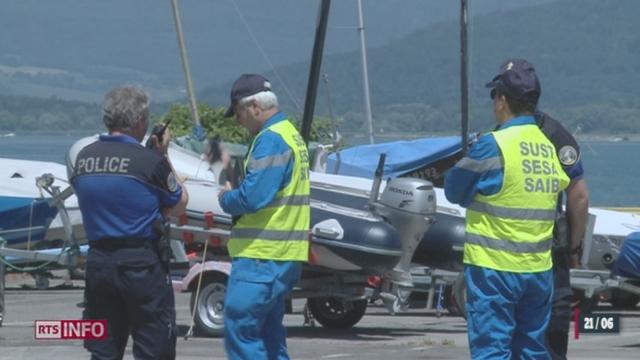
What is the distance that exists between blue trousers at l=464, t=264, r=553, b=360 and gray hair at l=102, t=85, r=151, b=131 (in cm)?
199

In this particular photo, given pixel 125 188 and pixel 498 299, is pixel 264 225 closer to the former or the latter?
pixel 125 188

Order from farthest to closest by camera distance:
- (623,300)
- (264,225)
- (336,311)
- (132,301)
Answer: (623,300), (336,311), (264,225), (132,301)

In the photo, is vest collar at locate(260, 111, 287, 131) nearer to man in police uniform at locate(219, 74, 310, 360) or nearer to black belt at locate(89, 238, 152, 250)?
Result: man in police uniform at locate(219, 74, 310, 360)

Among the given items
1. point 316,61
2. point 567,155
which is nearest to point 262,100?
point 567,155

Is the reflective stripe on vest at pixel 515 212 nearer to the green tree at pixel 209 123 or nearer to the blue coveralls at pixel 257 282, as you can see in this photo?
the blue coveralls at pixel 257 282

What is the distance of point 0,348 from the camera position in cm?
1495

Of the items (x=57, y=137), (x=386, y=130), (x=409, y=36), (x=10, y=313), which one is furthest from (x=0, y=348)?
(x=409, y=36)

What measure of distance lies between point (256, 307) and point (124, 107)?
55.9 inches

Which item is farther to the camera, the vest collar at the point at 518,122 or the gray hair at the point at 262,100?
the gray hair at the point at 262,100

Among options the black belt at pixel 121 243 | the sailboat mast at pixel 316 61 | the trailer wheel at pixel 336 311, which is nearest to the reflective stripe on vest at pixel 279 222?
the black belt at pixel 121 243

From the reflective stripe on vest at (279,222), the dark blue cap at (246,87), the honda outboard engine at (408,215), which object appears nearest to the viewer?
the reflective stripe on vest at (279,222)

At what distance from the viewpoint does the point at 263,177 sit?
10.0 metres

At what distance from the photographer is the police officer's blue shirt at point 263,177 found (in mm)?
9984

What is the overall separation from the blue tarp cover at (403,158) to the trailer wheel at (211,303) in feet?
28.6
